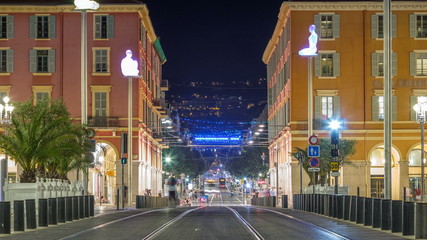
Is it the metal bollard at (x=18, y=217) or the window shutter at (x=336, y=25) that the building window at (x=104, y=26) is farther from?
the metal bollard at (x=18, y=217)

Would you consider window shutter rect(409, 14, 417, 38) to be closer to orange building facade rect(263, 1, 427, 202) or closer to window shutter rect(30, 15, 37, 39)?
orange building facade rect(263, 1, 427, 202)

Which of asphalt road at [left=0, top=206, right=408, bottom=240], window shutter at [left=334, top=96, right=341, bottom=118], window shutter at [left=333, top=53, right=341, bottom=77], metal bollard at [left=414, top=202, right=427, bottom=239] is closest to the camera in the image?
metal bollard at [left=414, top=202, right=427, bottom=239]

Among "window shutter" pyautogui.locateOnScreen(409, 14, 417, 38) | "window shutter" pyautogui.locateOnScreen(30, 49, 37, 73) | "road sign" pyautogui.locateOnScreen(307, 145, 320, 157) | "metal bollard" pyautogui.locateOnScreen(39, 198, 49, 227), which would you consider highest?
"window shutter" pyautogui.locateOnScreen(409, 14, 417, 38)

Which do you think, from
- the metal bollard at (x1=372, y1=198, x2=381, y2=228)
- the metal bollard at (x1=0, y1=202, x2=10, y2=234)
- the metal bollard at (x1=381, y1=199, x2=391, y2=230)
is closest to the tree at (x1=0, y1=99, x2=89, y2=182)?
the metal bollard at (x1=0, y1=202, x2=10, y2=234)

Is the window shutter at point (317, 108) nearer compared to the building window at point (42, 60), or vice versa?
the window shutter at point (317, 108)

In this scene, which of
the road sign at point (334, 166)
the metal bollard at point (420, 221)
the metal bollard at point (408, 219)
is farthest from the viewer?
the road sign at point (334, 166)

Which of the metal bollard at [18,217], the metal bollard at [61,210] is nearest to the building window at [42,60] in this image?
the metal bollard at [61,210]

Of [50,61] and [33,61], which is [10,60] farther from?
[50,61]

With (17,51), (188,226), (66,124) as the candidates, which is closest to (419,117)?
(66,124)

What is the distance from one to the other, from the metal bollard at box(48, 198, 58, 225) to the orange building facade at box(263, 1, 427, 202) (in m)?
44.8

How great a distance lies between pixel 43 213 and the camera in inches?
1133

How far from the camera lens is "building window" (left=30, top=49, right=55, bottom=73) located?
73938 millimetres

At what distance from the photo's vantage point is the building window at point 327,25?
2872 inches

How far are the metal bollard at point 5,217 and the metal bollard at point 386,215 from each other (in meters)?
A: 11.9
